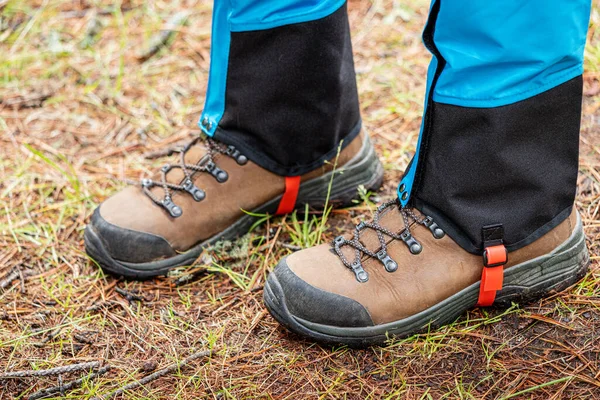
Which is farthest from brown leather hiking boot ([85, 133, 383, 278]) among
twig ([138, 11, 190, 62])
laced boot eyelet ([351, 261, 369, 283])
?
twig ([138, 11, 190, 62])

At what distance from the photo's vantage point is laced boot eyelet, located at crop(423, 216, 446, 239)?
4.77 feet

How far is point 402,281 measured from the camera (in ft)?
4.79

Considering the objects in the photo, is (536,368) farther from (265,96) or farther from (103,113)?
(103,113)

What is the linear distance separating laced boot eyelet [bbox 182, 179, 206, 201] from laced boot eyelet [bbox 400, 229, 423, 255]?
1.95 ft

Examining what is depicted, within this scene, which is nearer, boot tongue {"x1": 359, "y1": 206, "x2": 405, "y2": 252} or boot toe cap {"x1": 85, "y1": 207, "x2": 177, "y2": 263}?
boot tongue {"x1": 359, "y1": 206, "x2": 405, "y2": 252}

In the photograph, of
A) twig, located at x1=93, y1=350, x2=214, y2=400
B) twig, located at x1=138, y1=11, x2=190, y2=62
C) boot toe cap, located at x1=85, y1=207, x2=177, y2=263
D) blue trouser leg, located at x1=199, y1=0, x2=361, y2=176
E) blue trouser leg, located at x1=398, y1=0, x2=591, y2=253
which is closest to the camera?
blue trouser leg, located at x1=398, y1=0, x2=591, y2=253

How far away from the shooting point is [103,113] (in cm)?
256

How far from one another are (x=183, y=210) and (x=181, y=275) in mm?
183

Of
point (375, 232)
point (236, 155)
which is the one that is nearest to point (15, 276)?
point (236, 155)

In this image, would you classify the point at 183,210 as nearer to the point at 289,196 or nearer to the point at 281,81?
the point at 289,196

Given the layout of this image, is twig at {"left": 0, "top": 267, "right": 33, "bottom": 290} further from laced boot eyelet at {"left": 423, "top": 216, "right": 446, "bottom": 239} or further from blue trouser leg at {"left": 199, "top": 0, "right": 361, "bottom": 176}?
laced boot eyelet at {"left": 423, "top": 216, "right": 446, "bottom": 239}

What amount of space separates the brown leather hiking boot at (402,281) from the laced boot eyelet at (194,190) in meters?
0.39

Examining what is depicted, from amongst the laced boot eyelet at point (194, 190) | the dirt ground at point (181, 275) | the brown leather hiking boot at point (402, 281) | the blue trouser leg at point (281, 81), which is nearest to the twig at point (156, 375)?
the dirt ground at point (181, 275)

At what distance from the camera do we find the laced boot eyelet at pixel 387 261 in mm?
1465
